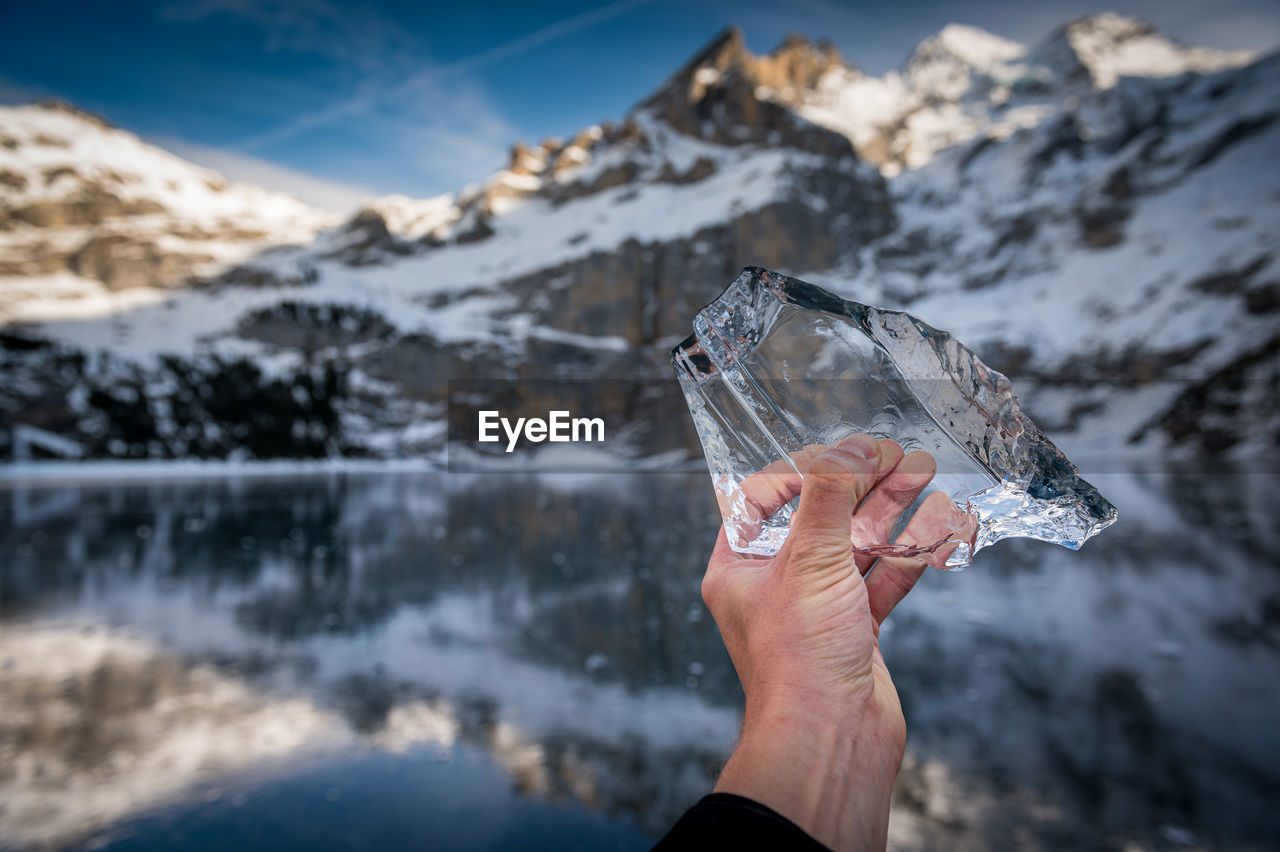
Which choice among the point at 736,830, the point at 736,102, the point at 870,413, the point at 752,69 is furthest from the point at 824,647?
the point at 752,69

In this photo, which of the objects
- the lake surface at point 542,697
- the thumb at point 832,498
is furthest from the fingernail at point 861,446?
the lake surface at point 542,697

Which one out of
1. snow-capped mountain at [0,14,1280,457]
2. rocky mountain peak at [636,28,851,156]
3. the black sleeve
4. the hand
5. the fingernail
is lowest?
the black sleeve

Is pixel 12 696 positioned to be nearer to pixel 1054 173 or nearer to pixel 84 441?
pixel 84 441

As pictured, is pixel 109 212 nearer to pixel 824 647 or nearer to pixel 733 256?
pixel 733 256

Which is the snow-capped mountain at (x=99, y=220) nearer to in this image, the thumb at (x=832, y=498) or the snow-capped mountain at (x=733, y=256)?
the snow-capped mountain at (x=733, y=256)

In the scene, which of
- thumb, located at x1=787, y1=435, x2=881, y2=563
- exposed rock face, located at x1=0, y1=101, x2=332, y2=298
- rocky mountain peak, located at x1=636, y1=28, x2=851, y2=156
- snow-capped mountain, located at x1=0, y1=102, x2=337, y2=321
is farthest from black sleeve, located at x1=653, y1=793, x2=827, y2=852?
exposed rock face, located at x1=0, y1=101, x2=332, y2=298

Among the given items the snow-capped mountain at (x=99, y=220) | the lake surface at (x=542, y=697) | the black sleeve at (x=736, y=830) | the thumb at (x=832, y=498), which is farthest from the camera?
the snow-capped mountain at (x=99, y=220)

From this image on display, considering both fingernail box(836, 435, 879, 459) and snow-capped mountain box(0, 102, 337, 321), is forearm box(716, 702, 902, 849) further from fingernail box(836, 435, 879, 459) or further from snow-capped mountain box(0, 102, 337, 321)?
snow-capped mountain box(0, 102, 337, 321)
